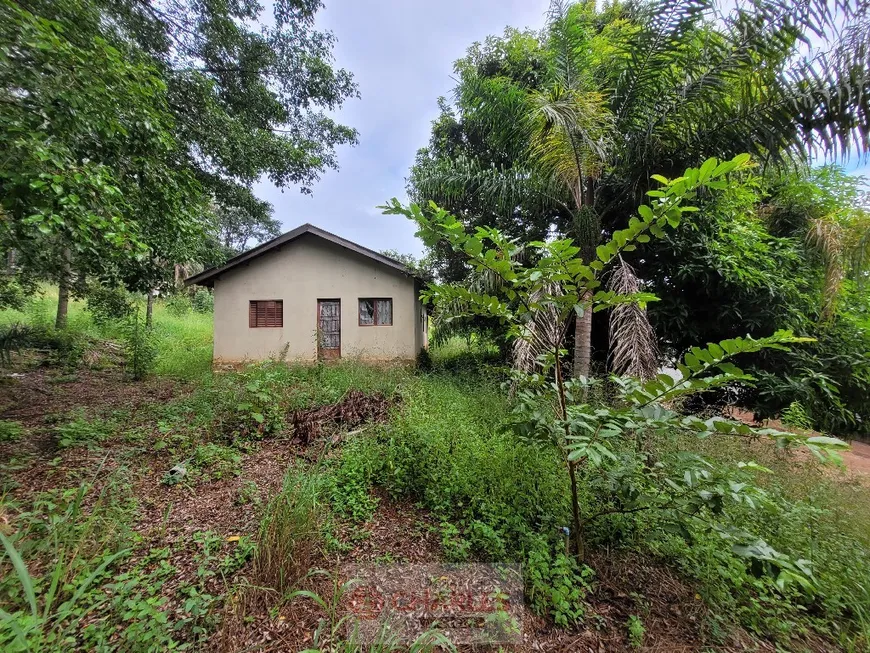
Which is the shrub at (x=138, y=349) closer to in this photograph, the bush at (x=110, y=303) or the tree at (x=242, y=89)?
the bush at (x=110, y=303)

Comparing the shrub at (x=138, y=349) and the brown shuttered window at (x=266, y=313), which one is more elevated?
the brown shuttered window at (x=266, y=313)

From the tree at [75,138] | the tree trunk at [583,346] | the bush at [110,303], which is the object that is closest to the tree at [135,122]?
the tree at [75,138]

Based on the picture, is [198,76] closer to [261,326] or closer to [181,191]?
[181,191]

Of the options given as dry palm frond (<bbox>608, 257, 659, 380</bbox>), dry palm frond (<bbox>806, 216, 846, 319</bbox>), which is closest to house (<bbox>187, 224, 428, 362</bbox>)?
dry palm frond (<bbox>608, 257, 659, 380</bbox>)

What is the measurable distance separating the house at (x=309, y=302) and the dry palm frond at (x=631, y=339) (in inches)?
224

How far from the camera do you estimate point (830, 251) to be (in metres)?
5.36

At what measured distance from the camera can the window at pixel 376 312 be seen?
9406mm

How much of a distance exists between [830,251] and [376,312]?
30.3 feet

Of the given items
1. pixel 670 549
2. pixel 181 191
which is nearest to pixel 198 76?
pixel 181 191

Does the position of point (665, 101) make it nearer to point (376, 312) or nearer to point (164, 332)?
point (376, 312)

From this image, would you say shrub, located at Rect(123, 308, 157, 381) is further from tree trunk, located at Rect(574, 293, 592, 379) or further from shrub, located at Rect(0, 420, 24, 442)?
tree trunk, located at Rect(574, 293, 592, 379)

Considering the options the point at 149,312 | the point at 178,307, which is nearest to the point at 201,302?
the point at 178,307

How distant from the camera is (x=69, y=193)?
287 centimetres

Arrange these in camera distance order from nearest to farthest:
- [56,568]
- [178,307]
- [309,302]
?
1. [56,568]
2. [309,302]
3. [178,307]
